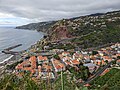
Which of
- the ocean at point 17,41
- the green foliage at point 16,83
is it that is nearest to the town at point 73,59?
the ocean at point 17,41

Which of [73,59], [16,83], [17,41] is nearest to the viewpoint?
[16,83]

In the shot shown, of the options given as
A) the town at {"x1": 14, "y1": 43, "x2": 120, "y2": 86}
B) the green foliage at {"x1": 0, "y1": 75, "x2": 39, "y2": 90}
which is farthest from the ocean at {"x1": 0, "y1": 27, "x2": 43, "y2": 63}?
the green foliage at {"x1": 0, "y1": 75, "x2": 39, "y2": 90}

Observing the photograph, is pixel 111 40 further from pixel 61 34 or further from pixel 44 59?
pixel 44 59

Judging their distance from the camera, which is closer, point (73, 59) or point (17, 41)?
point (73, 59)

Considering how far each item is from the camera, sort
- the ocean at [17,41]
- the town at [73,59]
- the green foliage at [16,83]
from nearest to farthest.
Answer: the green foliage at [16,83], the town at [73,59], the ocean at [17,41]

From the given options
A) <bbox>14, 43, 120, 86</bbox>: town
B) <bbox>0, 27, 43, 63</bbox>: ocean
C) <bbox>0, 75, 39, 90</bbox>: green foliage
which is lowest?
<bbox>0, 27, 43, 63</bbox>: ocean

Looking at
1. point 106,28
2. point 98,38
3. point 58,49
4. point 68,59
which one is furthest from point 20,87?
point 106,28

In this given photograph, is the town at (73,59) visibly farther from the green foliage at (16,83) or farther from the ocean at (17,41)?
the green foliage at (16,83)

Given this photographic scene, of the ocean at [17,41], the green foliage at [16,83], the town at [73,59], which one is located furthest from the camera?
the ocean at [17,41]

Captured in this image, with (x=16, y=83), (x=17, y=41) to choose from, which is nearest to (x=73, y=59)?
(x=16, y=83)

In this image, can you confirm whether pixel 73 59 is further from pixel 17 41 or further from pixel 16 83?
pixel 17 41

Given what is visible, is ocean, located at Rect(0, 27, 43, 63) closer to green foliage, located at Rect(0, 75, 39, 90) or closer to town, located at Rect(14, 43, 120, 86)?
town, located at Rect(14, 43, 120, 86)
